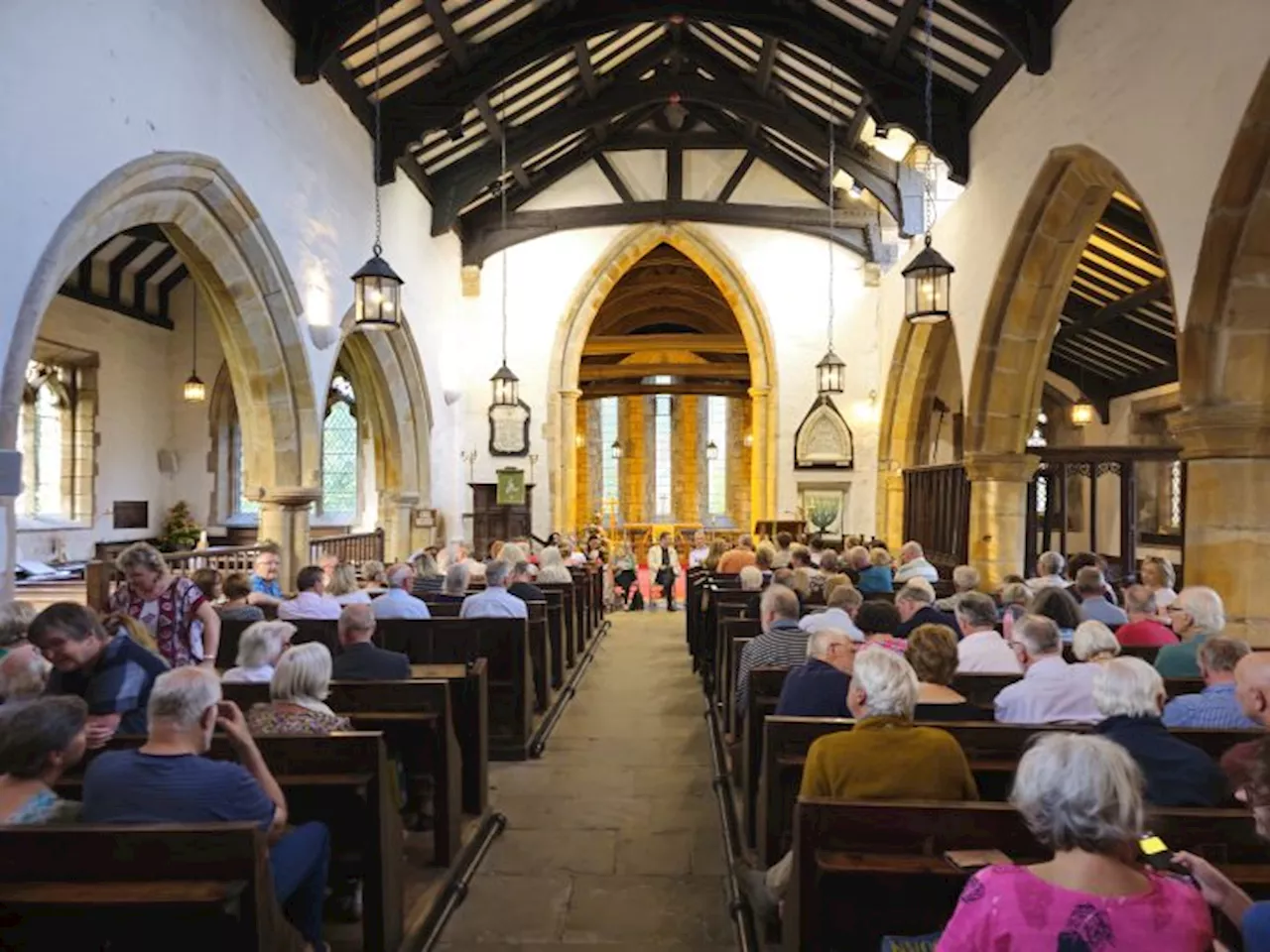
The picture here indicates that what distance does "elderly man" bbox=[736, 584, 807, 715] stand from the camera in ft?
13.9

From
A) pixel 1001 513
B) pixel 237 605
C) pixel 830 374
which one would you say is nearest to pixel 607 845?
pixel 237 605

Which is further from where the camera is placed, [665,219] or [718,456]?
[718,456]

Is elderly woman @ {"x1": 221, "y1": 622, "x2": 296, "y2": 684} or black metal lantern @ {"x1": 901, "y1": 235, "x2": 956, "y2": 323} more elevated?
black metal lantern @ {"x1": 901, "y1": 235, "x2": 956, "y2": 323}

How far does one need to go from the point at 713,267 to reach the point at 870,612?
35.2ft

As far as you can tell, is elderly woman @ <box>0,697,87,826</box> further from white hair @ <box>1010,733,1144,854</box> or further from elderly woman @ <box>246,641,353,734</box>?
white hair @ <box>1010,733,1144,854</box>

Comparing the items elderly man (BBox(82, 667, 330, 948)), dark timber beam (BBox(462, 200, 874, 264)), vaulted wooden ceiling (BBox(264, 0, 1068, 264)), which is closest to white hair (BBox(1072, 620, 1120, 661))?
elderly man (BBox(82, 667, 330, 948))

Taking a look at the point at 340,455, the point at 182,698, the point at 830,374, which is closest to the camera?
the point at 182,698

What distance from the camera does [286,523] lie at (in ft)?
27.5

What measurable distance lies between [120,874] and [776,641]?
292cm

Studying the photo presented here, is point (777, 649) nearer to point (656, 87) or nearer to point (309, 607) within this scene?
point (309, 607)

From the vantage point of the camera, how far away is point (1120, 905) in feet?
4.61

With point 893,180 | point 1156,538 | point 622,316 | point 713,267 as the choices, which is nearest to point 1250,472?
point 893,180

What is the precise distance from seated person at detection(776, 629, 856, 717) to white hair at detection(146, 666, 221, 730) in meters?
2.00

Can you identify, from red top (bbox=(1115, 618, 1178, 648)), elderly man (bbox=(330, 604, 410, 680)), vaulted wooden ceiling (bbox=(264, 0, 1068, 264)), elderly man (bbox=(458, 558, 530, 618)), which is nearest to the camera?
elderly man (bbox=(330, 604, 410, 680))
